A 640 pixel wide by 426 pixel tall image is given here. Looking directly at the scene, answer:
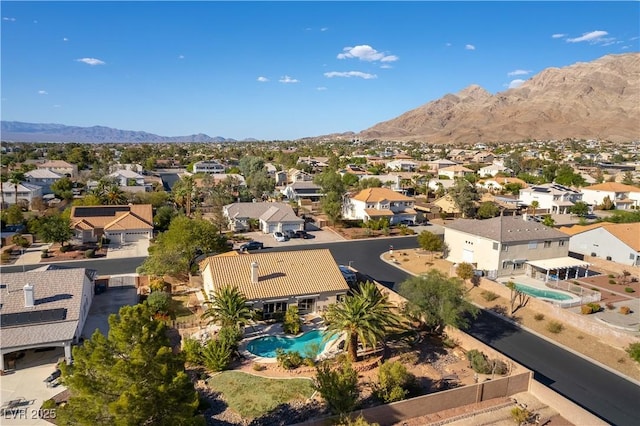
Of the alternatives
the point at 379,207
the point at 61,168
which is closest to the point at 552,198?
the point at 379,207

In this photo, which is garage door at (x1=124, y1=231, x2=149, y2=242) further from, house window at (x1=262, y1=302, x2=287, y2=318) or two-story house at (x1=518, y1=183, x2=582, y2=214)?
two-story house at (x1=518, y1=183, x2=582, y2=214)

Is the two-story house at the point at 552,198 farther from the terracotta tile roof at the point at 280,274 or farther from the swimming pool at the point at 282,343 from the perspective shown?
the swimming pool at the point at 282,343

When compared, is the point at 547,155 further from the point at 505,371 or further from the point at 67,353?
the point at 67,353

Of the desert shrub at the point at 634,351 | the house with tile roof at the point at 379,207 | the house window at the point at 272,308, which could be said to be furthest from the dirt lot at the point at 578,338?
the house with tile roof at the point at 379,207

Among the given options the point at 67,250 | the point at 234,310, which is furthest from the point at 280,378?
the point at 67,250

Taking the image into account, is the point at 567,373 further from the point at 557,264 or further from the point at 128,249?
the point at 128,249

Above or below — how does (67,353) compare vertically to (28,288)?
below

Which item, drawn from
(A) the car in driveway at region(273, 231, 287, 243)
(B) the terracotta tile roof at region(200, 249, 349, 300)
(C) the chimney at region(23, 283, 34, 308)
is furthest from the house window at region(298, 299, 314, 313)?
(A) the car in driveway at region(273, 231, 287, 243)
